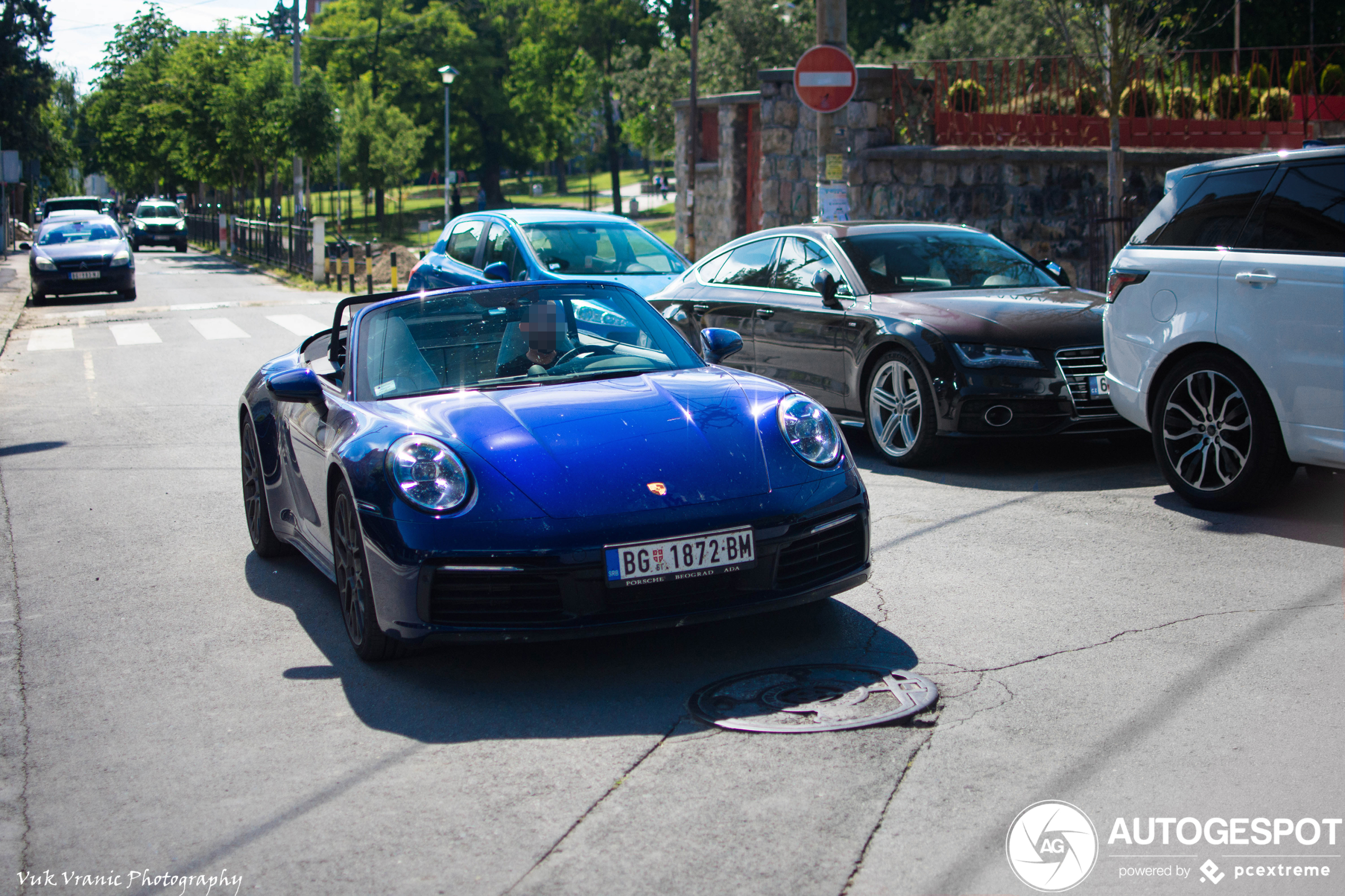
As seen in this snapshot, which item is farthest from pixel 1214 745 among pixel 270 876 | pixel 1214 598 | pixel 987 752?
pixel 270 876

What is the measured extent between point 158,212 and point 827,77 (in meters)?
44.8

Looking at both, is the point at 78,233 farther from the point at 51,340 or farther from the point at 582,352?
the point at 582,352

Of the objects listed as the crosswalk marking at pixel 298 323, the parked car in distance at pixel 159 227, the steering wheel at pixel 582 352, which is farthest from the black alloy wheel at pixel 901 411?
the parked car in distance at pixel 159 227

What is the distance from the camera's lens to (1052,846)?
10.4 ft

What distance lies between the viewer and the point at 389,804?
354 cm

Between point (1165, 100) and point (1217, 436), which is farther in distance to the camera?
point (1165, 100)

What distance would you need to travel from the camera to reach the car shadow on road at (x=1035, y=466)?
25.0 feet

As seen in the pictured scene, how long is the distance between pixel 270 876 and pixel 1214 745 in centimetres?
252

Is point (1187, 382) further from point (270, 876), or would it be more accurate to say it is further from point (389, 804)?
point (270, 876)

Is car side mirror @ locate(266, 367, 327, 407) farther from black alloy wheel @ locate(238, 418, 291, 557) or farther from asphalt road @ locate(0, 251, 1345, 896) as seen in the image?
black alloy wheel @ locate(238, 418, 291, 557)

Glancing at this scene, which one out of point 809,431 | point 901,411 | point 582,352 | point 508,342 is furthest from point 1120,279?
point 508,342

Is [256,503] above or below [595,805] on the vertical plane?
above

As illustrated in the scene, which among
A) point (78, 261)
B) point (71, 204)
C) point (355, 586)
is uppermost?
point (71, 204)

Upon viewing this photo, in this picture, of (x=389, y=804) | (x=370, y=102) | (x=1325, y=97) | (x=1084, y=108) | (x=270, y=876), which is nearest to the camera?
(x=270, y=876)
